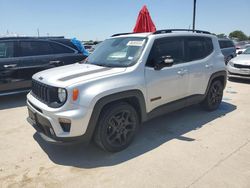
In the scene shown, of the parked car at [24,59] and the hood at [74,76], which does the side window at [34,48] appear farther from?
the hood at [74,76]

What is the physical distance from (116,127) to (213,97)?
2868mm

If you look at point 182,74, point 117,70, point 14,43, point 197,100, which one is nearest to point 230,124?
point 197,100

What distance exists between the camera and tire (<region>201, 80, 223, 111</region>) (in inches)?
203

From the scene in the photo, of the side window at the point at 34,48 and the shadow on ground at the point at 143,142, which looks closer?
the shadow on ground at the point at 143,142

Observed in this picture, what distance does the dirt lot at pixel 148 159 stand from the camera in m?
2.82

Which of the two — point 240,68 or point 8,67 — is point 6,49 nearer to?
point 8,67

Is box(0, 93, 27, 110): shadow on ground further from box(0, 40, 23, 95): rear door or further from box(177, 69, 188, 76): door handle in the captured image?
box(177, 69, 188, 76): door handle

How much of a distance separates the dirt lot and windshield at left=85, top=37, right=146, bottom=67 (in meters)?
1.36

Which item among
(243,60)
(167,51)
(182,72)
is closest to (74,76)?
(167,51)

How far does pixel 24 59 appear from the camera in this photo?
6.12m

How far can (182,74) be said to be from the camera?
4207 mm

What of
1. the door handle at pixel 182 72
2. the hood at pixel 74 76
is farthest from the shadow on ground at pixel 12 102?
the door handle at pixel 182 72

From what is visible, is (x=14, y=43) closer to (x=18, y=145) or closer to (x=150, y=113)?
(x=18, y=145)

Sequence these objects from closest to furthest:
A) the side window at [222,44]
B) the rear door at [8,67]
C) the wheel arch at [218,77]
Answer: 1. the wheel arch at [218,77]
2. the rear door at [8,67]
3. the side window at [222,44]
